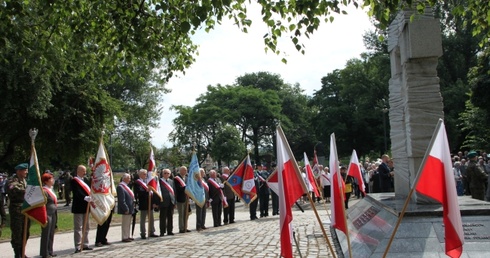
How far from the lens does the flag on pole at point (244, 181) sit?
17.0m

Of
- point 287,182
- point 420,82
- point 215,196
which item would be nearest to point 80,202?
point 215,196

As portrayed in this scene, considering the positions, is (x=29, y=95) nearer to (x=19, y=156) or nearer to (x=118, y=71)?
(x=118, y=71)

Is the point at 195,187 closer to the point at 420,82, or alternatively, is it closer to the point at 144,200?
the point at 144,200

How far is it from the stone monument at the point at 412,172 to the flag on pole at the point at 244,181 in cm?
594

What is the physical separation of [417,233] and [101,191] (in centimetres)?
791

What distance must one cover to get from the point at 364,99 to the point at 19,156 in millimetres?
37588

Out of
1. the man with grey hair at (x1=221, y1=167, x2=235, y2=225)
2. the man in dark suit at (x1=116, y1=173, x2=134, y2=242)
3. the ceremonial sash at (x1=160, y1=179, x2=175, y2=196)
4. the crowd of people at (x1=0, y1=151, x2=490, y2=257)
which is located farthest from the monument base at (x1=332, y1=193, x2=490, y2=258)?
the man with grey hair at (x1=221, y1=167, x2=235, y2=225)

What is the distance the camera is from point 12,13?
921cm

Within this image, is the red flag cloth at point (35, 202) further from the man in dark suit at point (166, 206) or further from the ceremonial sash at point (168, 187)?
the ceremonial sash at point (168, 187)

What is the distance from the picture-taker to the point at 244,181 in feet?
56.0

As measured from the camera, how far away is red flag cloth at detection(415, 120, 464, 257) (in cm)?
511

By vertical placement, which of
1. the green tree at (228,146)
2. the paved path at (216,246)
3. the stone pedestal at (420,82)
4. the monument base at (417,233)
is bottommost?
the paved path at (216,246)

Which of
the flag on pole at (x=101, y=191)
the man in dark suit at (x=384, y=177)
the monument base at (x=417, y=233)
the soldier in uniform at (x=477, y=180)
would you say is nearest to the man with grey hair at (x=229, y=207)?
the man in dark suit at (x=384, y=177)

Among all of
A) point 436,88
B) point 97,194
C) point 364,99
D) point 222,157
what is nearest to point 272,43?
point 436,88
